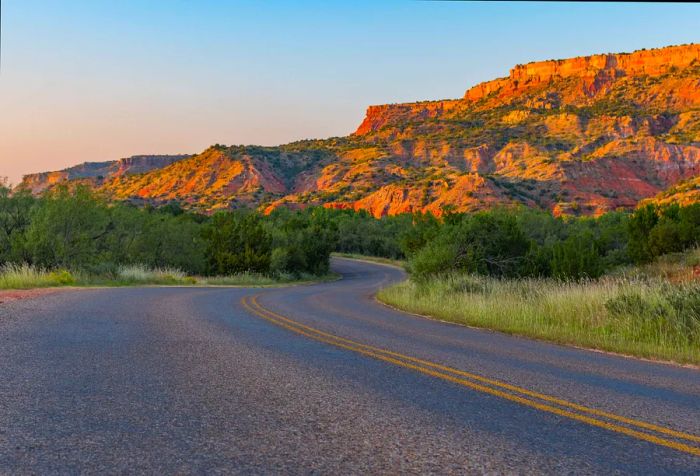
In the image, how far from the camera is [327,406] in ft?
18.2

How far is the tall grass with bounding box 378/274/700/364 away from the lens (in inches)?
418

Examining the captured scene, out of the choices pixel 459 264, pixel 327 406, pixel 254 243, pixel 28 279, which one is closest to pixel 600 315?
pixel 327 406

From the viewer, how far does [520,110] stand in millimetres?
147000

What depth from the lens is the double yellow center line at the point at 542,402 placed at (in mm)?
4689

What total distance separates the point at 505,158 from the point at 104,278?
4404 inches

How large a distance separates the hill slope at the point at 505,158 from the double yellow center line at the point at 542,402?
9070 cm

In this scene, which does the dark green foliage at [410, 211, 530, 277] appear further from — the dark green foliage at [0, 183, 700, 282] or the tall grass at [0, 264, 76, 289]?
the tall grass at [0, 264, 76, 289]

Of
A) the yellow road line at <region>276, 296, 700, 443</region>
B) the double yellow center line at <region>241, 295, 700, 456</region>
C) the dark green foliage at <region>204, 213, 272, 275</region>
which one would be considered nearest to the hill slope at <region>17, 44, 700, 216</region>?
the dark green foliage at <region>204, 213, 272, 275</region>

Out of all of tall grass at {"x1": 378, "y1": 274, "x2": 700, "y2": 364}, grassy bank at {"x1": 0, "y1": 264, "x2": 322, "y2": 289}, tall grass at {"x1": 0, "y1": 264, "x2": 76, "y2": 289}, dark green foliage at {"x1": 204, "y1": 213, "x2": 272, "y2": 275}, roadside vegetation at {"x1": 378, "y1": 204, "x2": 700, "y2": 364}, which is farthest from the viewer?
dark green foliage at {"x1": 204, "y1": 213, "x2": 272, "y2": 275}

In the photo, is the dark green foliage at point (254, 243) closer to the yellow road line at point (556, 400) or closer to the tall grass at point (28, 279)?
the tall grass at point (28, 279)

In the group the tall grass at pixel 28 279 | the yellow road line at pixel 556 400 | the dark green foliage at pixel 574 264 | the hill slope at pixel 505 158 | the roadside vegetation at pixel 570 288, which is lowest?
the dark green foliage at pixel 574 264

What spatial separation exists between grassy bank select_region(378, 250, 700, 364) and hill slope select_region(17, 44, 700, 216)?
270 ft

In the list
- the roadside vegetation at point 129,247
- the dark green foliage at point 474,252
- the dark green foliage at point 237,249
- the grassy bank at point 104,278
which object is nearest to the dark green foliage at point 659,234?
the dark green foliage at point 474,252

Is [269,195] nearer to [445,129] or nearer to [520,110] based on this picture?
[445,129]
